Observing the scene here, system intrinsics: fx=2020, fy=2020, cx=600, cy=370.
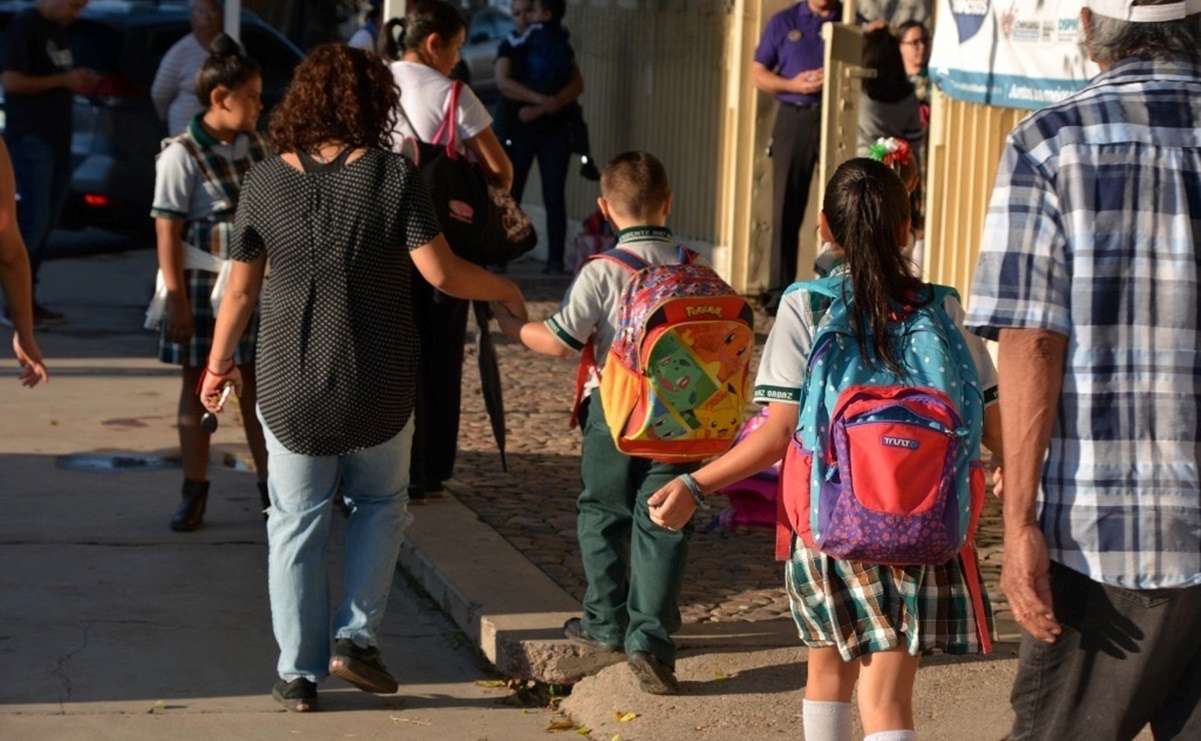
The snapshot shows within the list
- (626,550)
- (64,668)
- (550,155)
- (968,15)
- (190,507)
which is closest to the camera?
(626,550)

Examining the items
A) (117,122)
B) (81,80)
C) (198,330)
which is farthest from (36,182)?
(198,330)

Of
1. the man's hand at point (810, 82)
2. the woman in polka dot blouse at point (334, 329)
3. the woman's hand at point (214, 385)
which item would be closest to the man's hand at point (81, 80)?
the man's hand at point (810, 82)

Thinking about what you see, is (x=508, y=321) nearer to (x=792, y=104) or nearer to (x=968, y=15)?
(x=968, y=15)

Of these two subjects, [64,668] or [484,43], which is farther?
[484,43]

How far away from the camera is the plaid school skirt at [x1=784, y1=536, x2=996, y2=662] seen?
4066 millimetres

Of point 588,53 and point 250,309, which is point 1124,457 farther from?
point 588,53

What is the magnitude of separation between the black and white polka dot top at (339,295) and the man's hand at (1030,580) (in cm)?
243

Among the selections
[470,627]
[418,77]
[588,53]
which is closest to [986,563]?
[470,627]

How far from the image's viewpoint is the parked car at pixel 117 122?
15.4 metres

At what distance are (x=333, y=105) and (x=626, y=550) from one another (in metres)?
1.51

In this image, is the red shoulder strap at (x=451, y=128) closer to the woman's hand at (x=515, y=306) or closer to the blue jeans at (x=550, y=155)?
the woman's hand at (x=515, y=306)

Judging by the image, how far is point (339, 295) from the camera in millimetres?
5371

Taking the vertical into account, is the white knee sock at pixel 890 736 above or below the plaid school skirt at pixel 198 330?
below

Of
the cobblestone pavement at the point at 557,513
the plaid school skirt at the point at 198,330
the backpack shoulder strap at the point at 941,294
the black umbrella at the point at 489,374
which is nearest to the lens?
the backpack shoulder strap at the point at 941,294
